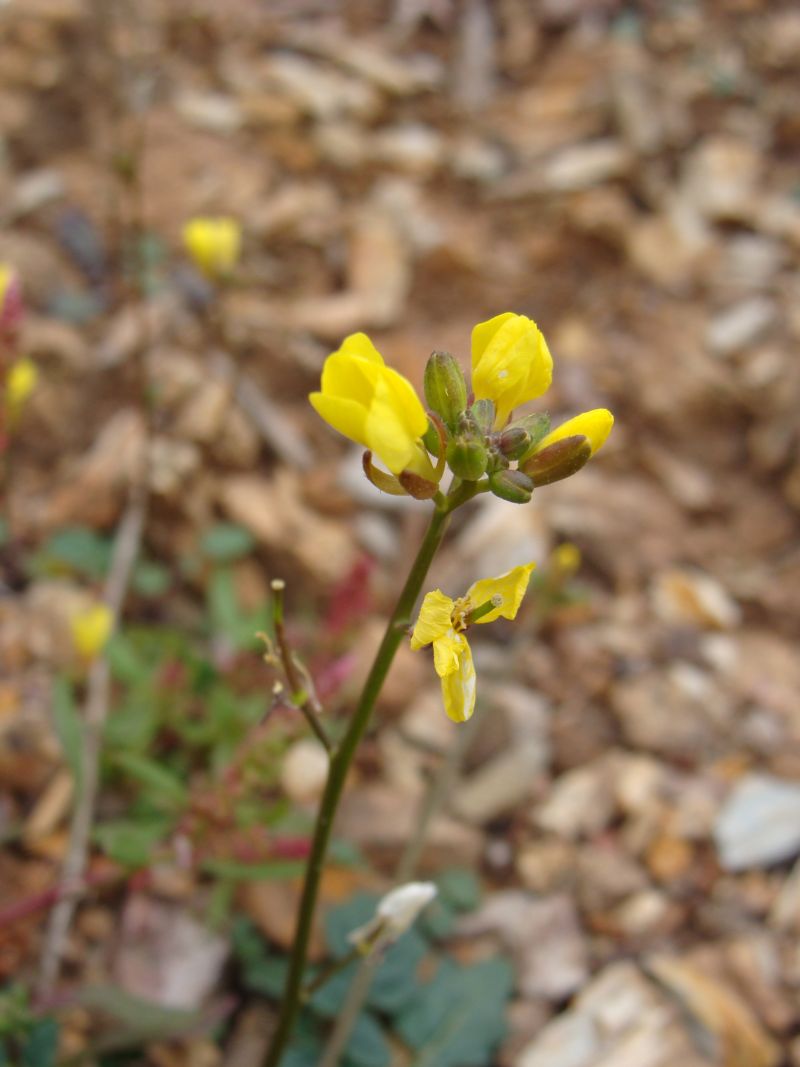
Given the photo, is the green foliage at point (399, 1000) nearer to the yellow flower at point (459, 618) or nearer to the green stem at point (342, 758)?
the green stem at point (342, 758)

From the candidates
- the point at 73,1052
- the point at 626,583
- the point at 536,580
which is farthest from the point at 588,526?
the point at 73,1052

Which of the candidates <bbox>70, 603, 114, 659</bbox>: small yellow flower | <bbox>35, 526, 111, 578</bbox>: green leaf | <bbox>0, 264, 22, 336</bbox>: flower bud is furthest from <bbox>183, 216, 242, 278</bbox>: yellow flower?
<bbox>70, 603, 114, 659</bbox>: small yellow flower

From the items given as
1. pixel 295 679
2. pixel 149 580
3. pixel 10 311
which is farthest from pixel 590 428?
pixel 149 580

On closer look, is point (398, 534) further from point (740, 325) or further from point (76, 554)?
point (740, 325)

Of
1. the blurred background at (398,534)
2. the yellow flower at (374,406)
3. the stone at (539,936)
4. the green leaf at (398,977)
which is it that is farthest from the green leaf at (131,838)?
the yellow flower at (374,406)

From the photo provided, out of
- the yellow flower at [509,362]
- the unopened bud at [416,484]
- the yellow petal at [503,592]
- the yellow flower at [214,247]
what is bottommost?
the yellow petal at [503,592]

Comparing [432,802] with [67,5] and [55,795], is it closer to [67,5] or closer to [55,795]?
[55,795]
